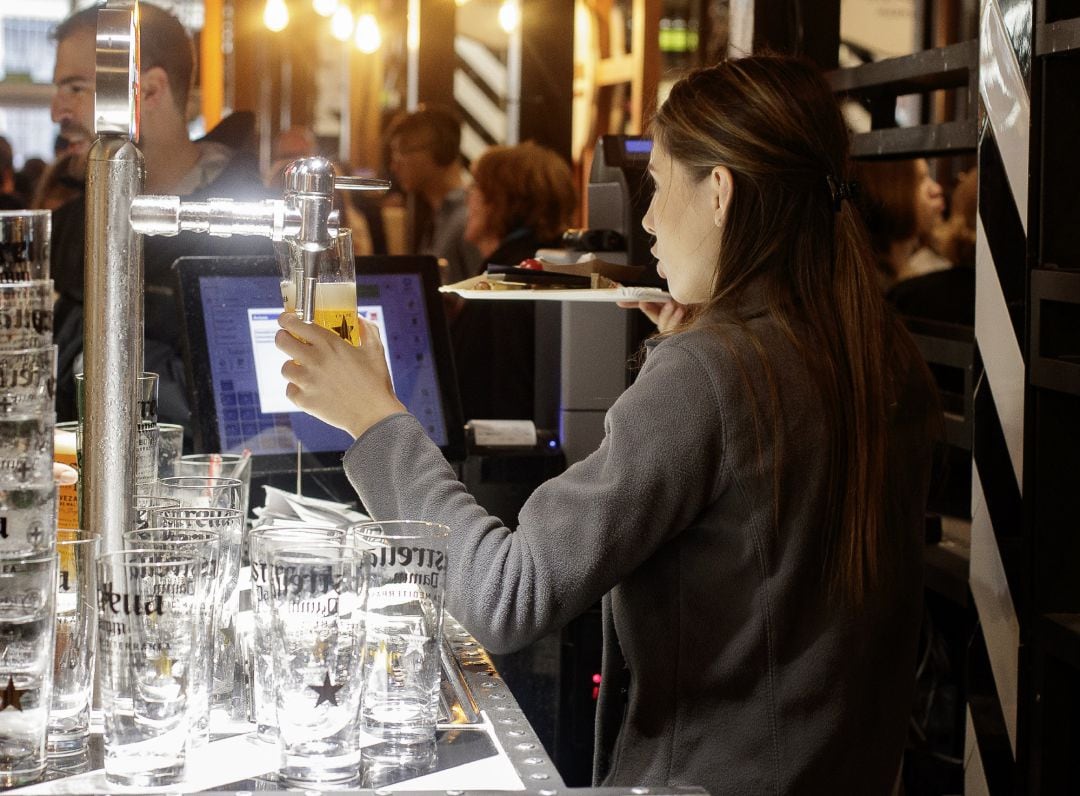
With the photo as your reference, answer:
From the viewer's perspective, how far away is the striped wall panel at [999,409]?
7.54ft

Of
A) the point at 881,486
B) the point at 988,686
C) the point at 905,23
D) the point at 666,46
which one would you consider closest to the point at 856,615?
the point at 881,486

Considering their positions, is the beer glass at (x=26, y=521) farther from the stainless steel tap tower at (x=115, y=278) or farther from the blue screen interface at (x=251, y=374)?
the blue screen interface at (x=251, y=374)

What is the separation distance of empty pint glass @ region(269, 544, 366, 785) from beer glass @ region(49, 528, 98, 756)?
0.17 metres

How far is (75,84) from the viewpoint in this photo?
3.49m

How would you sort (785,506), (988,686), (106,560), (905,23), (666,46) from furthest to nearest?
(666,46) → (905,23) → (988,686) → (785,506) → (106,560)

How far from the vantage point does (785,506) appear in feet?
4.92

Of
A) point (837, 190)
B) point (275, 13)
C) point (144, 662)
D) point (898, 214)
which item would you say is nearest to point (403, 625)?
point (144, 662)

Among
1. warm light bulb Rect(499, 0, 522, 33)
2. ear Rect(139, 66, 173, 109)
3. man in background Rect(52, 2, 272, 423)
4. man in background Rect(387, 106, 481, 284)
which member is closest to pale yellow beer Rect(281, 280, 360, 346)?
man in background Rect(52, 2, 272, 423)

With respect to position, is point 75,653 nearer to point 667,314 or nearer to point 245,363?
point 245,363

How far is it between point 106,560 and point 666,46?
10012mm

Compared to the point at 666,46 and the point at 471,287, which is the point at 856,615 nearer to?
the point at 471,287

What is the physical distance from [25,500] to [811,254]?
0.95 metres

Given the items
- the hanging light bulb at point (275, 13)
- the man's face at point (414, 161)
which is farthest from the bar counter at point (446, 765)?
the hanging light bulb at point (275, 13)

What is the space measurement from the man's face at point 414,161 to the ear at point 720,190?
4.47 m
